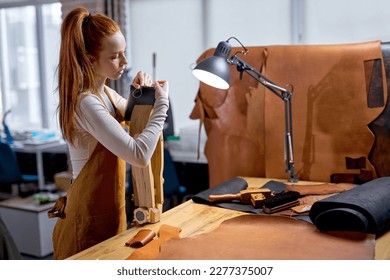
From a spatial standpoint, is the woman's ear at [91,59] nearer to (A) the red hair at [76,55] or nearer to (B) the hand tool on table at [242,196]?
(A) the red hair at [76,55]

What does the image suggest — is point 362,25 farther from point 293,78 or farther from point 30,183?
point 30,183

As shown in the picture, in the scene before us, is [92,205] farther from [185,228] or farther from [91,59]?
[91,59]

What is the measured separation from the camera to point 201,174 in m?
3.84

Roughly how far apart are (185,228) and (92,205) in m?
0.30

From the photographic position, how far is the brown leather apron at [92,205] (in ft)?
5.03

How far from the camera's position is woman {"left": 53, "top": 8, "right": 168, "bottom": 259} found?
144 cm

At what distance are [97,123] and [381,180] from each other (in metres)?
0.94

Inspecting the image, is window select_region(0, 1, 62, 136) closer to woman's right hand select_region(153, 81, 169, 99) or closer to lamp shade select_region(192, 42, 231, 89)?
lamp shade select_region(192, 42, 231, 89)

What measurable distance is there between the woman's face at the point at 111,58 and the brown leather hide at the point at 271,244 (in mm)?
538

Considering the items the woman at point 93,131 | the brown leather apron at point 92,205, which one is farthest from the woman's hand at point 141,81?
the brown leather apron at point 92,205

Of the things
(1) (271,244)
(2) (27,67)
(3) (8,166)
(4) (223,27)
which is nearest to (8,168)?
(3) (8,166)

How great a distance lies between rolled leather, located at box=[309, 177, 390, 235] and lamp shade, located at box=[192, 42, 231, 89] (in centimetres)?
54
